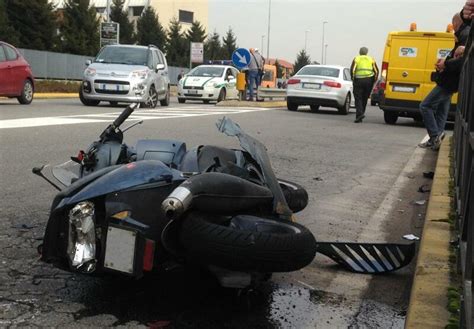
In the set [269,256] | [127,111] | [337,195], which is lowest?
[337,195]

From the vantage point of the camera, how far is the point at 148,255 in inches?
94.1

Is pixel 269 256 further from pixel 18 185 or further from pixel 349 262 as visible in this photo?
pixel 18 185

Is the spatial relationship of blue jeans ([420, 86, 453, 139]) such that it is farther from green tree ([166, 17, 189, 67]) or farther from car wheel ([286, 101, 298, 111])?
green tree ([166, 17, 189, 67])

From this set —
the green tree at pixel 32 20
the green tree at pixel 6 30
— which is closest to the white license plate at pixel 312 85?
the green tree at pixel 6 30

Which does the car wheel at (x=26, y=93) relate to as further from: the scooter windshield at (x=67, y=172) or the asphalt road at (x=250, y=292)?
the scooter windshield at (x=67, y=172)

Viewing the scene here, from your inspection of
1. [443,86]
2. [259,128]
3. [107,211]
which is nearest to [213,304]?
[107,211]

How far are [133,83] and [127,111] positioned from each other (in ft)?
38.3

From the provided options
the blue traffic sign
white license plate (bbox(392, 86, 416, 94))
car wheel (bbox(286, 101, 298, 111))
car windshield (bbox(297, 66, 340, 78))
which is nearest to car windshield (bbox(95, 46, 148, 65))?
the blue traffic sign

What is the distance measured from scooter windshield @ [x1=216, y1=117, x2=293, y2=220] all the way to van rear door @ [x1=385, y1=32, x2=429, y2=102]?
11133 millimetres

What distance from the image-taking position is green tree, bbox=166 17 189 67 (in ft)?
197

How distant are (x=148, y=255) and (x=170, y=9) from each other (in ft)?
231

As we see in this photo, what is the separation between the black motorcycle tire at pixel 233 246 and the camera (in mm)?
2344

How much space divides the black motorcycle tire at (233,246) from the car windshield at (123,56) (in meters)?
14.0

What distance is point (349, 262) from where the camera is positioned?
337 centimetres
